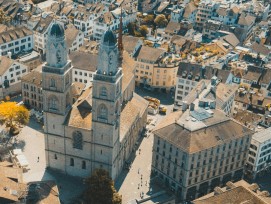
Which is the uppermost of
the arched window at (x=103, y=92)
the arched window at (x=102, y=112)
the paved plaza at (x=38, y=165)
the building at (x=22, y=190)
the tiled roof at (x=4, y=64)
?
the arched window at (x=103, y=92)

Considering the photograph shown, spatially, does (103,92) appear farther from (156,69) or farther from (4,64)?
(4,64)

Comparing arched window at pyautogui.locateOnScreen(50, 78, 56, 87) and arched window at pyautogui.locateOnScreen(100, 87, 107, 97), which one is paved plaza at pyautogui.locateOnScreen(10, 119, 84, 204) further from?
arched window at pyautogui.locateOnScreen(100, 87, 107, 97)

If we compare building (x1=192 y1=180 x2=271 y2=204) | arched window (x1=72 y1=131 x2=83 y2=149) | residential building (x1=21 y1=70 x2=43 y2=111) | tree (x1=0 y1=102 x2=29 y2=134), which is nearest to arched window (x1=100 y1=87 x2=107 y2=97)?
arched window (x1=72 y1=131 x2=83 y2=149)

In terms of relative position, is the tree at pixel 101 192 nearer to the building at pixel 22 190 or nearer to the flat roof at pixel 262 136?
the building at pixel 22 190

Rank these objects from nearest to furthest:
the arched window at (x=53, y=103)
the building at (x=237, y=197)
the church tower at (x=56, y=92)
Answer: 1. the building at (x=237, y=197)
2. the church tower at (x=56, y=92)
3. the arched window at (x=53, y=103)

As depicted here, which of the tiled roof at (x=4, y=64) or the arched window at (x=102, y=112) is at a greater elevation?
the arched window at (x=102, y=112)

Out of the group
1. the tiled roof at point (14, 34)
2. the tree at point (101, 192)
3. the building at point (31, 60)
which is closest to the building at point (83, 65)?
the building at point (31, 60)

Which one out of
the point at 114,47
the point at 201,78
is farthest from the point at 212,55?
the point at 114,47

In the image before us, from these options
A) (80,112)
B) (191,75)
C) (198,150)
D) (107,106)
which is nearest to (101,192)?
(107,106)
